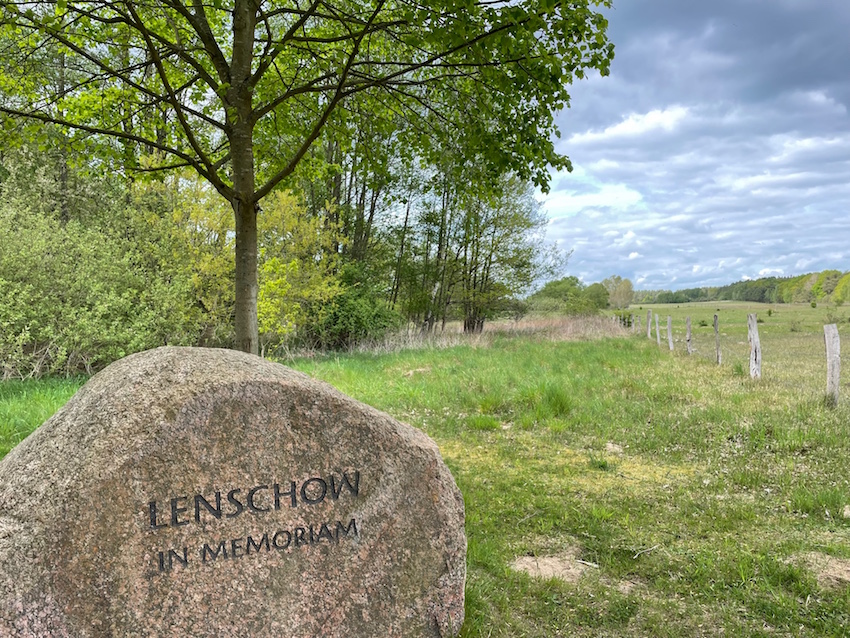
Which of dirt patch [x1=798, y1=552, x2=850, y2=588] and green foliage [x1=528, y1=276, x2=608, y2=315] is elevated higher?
green foliage [x1=528, y1=276, x2=608, y2=315]

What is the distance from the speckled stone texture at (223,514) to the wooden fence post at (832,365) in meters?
8.99

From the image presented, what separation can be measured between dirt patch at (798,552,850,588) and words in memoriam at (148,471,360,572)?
372cm

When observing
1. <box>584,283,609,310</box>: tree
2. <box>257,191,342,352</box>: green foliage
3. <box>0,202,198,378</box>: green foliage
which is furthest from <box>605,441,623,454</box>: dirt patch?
<box>584,283,609,310</box>: tree

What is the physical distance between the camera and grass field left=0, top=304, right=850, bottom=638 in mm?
3889

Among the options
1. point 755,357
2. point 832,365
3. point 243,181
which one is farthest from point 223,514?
point 755,357

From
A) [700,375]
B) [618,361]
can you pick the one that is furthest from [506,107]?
[618,361]

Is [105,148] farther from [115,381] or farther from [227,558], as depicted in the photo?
[227,558]

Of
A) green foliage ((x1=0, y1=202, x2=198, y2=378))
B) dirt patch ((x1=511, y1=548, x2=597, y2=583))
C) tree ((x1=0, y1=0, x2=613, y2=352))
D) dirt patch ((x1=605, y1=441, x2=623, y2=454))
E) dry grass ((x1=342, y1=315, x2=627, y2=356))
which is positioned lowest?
dirt patch ((x1=511, y1=548, x2=597, y2=583))

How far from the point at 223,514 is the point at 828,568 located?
4.63 metres

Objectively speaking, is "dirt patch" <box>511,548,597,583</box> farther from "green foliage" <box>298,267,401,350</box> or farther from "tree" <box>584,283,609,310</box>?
"tree" <box>584,283,609,310</box>

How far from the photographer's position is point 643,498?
6.09 metres

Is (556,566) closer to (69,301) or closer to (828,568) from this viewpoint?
(828,568)

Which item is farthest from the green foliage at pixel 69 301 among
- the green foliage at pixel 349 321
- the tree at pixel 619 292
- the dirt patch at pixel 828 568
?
the tree at pixel 619 292

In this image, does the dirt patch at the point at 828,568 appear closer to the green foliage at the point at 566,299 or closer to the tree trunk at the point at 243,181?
the tree trunk at the point at 243,181
